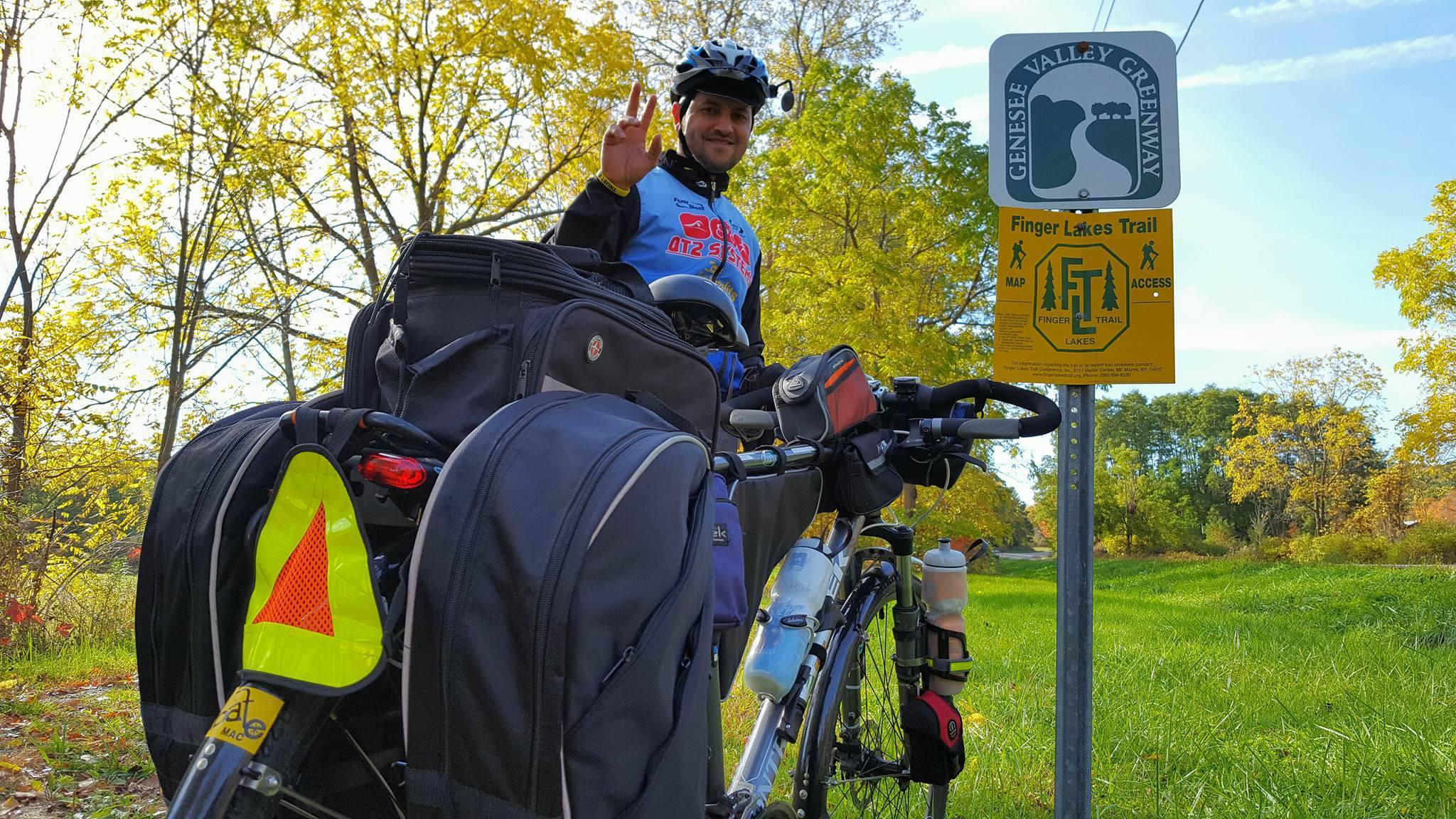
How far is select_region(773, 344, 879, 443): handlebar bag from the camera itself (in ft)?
6.86

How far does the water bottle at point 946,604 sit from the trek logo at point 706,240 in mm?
1042

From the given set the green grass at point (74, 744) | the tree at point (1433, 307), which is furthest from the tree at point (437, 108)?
the tree at point (1433, 307)

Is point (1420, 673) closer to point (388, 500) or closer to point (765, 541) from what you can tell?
point (765, 541)

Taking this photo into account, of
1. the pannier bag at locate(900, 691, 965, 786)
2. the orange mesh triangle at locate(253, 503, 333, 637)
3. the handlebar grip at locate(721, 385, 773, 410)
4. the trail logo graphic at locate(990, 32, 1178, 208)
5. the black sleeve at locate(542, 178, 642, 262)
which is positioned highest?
the trail logo graphic at locate(990, 32, 1178, 208)

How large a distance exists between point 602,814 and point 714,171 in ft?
7.01

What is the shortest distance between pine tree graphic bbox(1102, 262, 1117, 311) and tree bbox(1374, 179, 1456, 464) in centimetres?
2403

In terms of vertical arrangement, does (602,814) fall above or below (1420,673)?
above

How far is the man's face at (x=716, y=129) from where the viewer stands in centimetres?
277

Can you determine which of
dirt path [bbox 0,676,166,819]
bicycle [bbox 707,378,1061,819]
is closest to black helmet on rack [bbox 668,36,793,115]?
bicycle [bbox 707,378,1061,819]

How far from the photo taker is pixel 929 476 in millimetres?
2344

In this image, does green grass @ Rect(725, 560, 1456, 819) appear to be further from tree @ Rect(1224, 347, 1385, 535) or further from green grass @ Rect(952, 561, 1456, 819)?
tree @ Rect(1224, 347, 1385, 535)

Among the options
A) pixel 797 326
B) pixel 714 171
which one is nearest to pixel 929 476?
pixel 714 171

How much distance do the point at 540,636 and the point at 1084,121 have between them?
1.94 m

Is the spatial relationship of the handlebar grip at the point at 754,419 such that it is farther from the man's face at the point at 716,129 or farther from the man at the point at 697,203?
the man's face at the point at 716,129
